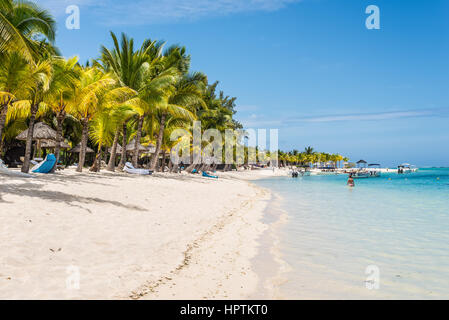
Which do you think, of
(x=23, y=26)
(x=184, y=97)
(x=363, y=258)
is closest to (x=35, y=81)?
(x=23, y=26)

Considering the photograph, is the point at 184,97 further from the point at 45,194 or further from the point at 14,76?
the point at 45,194

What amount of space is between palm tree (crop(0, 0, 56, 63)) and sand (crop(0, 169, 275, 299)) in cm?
381

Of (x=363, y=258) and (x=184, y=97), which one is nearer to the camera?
(x=363, y=258)

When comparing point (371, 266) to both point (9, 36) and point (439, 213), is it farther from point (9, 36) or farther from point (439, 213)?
point (439, 213)

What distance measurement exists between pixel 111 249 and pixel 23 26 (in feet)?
28.0

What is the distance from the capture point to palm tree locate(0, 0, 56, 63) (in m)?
8.44

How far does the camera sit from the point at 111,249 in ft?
18.6

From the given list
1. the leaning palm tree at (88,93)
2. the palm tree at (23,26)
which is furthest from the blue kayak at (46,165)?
the palm tree at (23,26)

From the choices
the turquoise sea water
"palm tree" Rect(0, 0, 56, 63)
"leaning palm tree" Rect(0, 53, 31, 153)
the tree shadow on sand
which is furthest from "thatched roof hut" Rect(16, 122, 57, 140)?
the turquoise sea water

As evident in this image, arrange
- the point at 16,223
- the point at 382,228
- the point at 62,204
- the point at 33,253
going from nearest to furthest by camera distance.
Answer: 1. the point at 33,253
2. the point at 16,223
3. the point at 62,204
4. the point at 382,228

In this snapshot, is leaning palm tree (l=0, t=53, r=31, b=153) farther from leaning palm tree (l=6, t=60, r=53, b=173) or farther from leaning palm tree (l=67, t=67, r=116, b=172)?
leaning palm tree (l=67, t=67, r=116, b=172)
